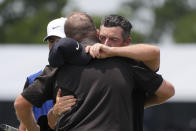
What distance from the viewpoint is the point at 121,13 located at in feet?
177

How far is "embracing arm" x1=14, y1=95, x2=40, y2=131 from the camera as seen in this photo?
4945mm

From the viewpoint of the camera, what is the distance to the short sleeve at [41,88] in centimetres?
487

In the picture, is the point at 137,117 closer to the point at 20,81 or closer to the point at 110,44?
the point at 110,44

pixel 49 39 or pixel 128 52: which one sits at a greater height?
pixel 128 52

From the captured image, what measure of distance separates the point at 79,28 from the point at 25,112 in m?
0.66

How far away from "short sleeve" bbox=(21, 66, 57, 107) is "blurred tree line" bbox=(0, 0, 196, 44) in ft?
125

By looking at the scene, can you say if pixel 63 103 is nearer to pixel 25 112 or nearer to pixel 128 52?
pixel 25 112

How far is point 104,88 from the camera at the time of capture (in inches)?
188

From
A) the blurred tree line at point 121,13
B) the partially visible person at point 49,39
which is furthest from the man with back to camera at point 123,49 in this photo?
the blurred tree line at point 121,13

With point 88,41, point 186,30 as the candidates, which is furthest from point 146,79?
point 186,30

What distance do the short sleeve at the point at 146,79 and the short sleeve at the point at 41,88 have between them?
0.52 metres

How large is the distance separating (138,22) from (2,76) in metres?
41.1

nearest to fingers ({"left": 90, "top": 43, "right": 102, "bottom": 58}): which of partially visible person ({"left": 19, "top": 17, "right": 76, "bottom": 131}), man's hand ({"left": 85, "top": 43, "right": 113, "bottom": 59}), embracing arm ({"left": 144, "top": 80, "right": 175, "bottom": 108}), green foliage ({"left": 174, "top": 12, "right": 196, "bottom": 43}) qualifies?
man's hand ({"left": 85, "top": 43, "right": 113, "bottom": 59})

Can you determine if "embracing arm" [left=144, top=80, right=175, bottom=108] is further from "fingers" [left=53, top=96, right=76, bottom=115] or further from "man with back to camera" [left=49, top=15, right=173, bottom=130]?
"fingers" [left=53, top=96, right=76, bottom=115]
